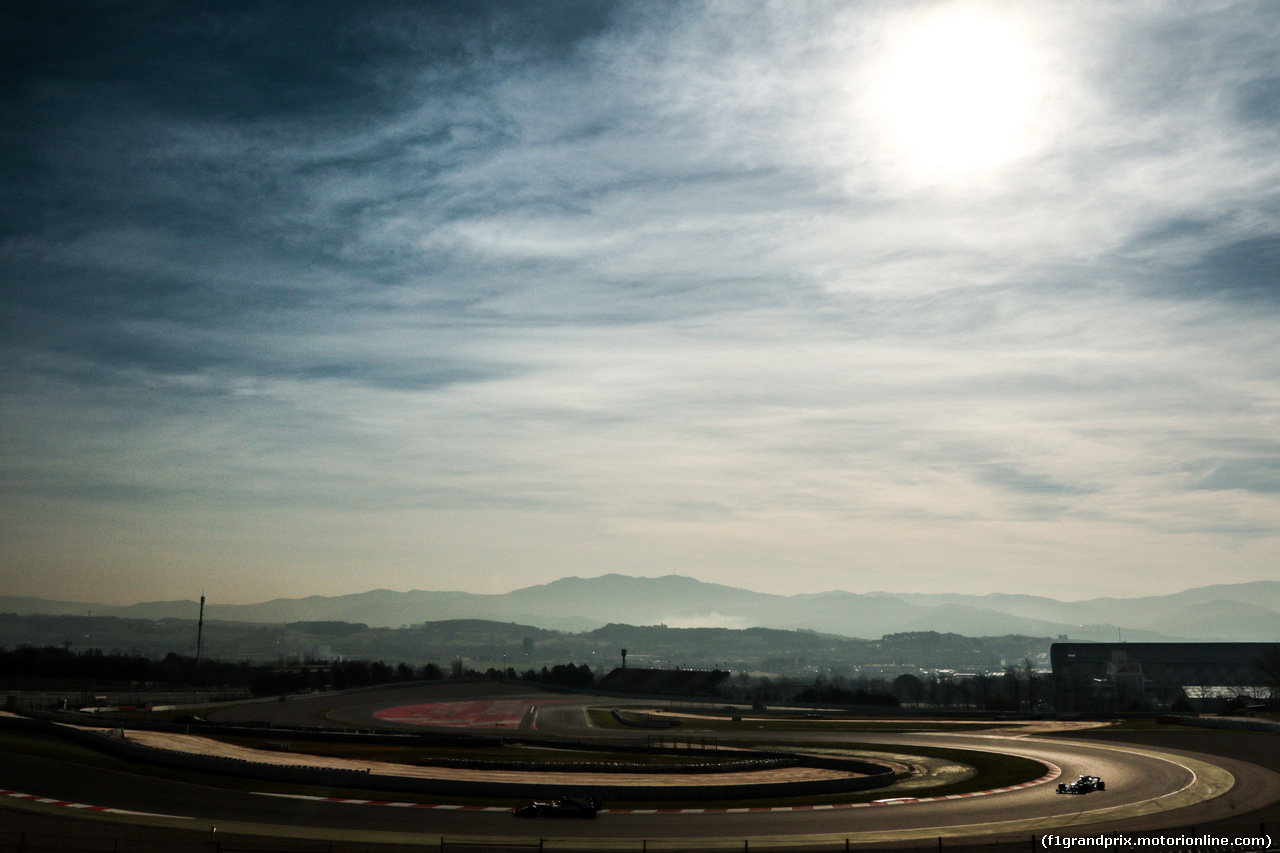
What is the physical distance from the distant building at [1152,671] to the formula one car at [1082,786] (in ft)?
395

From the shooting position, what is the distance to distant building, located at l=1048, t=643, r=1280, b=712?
15638cm

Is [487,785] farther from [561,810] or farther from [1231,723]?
Result: [1231,723]

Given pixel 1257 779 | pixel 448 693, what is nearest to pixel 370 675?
pixel 448 693

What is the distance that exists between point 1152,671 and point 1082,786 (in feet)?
510

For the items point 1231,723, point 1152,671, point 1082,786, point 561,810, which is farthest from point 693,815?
point 1152,671

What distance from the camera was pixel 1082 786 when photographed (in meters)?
42.2

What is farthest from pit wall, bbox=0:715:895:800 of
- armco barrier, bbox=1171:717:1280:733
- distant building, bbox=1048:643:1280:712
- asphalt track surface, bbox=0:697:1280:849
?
distant building, bbox=1048:643:1280:712

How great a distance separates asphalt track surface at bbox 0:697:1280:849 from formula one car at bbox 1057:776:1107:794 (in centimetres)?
58

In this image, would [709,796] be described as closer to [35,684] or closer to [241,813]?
[241,813]

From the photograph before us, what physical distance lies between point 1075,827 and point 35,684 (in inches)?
5879

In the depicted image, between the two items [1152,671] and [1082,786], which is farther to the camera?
[1152,671]

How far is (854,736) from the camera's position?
75.4 meters

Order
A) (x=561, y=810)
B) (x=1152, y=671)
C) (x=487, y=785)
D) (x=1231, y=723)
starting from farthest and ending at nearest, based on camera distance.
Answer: (x=1152, y=671) → (x=1231, y=723) → (x=487, y=785) → (x=561, y=810)

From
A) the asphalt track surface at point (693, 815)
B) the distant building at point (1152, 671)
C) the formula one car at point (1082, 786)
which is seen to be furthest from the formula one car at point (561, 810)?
the distant building at point (1152, 671)
